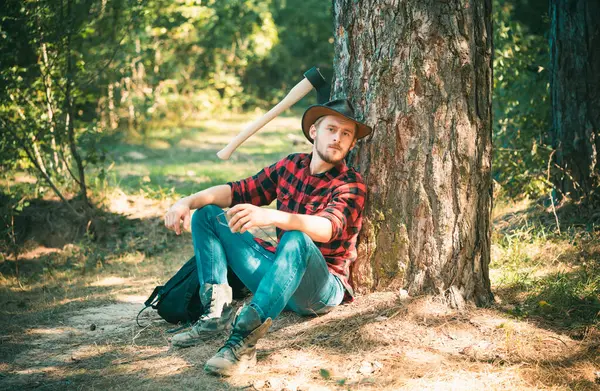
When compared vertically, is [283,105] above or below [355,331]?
above

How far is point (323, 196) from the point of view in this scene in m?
3.49

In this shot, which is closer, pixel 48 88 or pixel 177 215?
pixel 177 215

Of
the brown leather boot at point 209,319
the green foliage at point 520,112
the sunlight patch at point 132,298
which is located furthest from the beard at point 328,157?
the green foliage at point 520,112

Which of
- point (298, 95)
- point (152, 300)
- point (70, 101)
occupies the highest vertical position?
point (70, 101)

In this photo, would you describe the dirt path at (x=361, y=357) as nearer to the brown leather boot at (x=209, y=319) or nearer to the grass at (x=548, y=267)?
the brown leather boot at (x=209, y=319)

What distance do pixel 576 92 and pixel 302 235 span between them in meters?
3.10

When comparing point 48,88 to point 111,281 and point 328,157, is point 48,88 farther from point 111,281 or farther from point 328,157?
point 328,157

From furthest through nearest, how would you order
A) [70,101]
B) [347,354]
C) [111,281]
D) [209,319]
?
1. [70,101]
2. [111,281]
3. [209,319]
4. [347,354]

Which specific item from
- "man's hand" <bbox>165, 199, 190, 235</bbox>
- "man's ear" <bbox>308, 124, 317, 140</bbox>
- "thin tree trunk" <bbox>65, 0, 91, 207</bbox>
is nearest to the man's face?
"man's ear" <bbox>308, 124, 317, 140</bbox>

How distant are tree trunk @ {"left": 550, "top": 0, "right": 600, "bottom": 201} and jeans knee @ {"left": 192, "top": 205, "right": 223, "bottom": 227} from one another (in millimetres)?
3106

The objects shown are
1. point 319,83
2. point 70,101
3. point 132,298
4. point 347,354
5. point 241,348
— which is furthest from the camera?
point 70,101

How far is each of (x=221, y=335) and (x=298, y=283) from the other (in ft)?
2.16

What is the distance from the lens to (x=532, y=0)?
35.9 ft

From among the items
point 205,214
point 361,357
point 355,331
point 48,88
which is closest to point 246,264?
point 205,214
